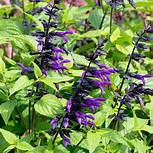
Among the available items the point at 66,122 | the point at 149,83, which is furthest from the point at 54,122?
the point at 149,83

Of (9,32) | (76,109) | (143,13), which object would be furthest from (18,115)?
(143,13)

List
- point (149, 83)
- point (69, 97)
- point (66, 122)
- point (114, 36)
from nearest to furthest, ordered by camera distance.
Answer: point (66, 122)
point (69, 97)
point (149, 83)
point (114, 36)

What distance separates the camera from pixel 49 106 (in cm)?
237

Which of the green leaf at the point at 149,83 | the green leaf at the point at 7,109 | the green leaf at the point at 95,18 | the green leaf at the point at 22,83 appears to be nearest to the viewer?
the green leaf at the point at 22,83

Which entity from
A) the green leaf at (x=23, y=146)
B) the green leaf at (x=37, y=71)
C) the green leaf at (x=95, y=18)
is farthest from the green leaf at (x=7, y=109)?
the green leaf at (x=95, y=18)

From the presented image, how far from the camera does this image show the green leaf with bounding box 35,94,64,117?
2.34 metres

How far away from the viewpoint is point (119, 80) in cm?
285

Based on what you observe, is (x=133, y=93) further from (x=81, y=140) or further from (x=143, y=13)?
(x=143, y=13)

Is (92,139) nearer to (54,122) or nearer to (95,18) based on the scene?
(54,122)

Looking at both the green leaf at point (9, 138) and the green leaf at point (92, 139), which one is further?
the green leaf at point (9, 138)

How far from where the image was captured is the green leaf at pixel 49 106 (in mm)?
2342

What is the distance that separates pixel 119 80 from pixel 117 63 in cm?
50

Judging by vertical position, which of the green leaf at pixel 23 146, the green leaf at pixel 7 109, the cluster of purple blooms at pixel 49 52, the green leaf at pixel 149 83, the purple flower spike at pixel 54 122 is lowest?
the green leaf at pixel 23 146

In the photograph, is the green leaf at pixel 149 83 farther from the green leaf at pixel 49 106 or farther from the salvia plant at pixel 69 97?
the green leaf at pixel 49 106
